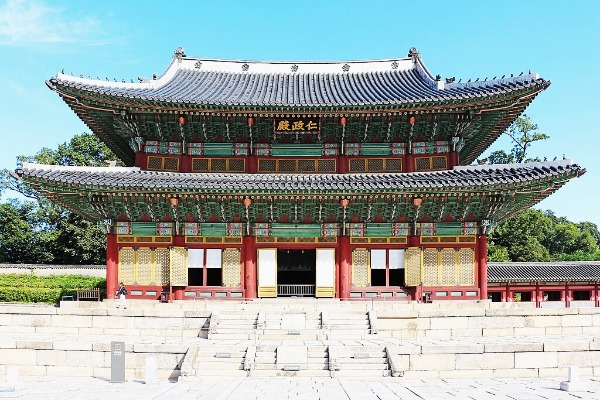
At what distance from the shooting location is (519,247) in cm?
5394

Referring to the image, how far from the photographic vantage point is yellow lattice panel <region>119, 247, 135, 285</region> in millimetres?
25094

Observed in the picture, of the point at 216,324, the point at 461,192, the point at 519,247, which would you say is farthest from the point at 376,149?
the point at 519,247

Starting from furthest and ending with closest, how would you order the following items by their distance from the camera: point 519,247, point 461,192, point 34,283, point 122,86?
point 519,247, point 34,283, point 122,86, point 461,192

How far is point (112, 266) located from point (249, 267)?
6417mm

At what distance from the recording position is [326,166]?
26.4 metres

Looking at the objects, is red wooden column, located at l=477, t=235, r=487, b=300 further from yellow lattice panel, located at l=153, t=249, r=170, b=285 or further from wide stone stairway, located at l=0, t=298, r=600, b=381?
yellow lattice panel, located at l=153, t=249, r=170, b=285

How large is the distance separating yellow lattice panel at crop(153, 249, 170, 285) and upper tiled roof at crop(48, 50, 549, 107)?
23.3 ft

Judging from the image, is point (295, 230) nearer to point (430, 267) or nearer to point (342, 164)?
point (342, 164)

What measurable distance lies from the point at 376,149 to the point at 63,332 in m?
16.1

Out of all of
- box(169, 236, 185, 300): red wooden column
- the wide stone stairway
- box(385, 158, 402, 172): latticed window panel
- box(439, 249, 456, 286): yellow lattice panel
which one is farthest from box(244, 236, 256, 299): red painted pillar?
box(439, 249, 456, 286): yellow lattice panel

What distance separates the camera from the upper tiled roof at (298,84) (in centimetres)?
2398

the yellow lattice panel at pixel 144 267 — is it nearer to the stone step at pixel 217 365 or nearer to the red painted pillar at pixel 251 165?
the red painted pillar at pixel 251 165

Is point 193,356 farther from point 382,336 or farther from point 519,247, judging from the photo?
point 519,247

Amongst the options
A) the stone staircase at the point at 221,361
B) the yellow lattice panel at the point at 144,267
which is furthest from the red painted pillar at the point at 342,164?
the stone staircase at the point at 221,361
